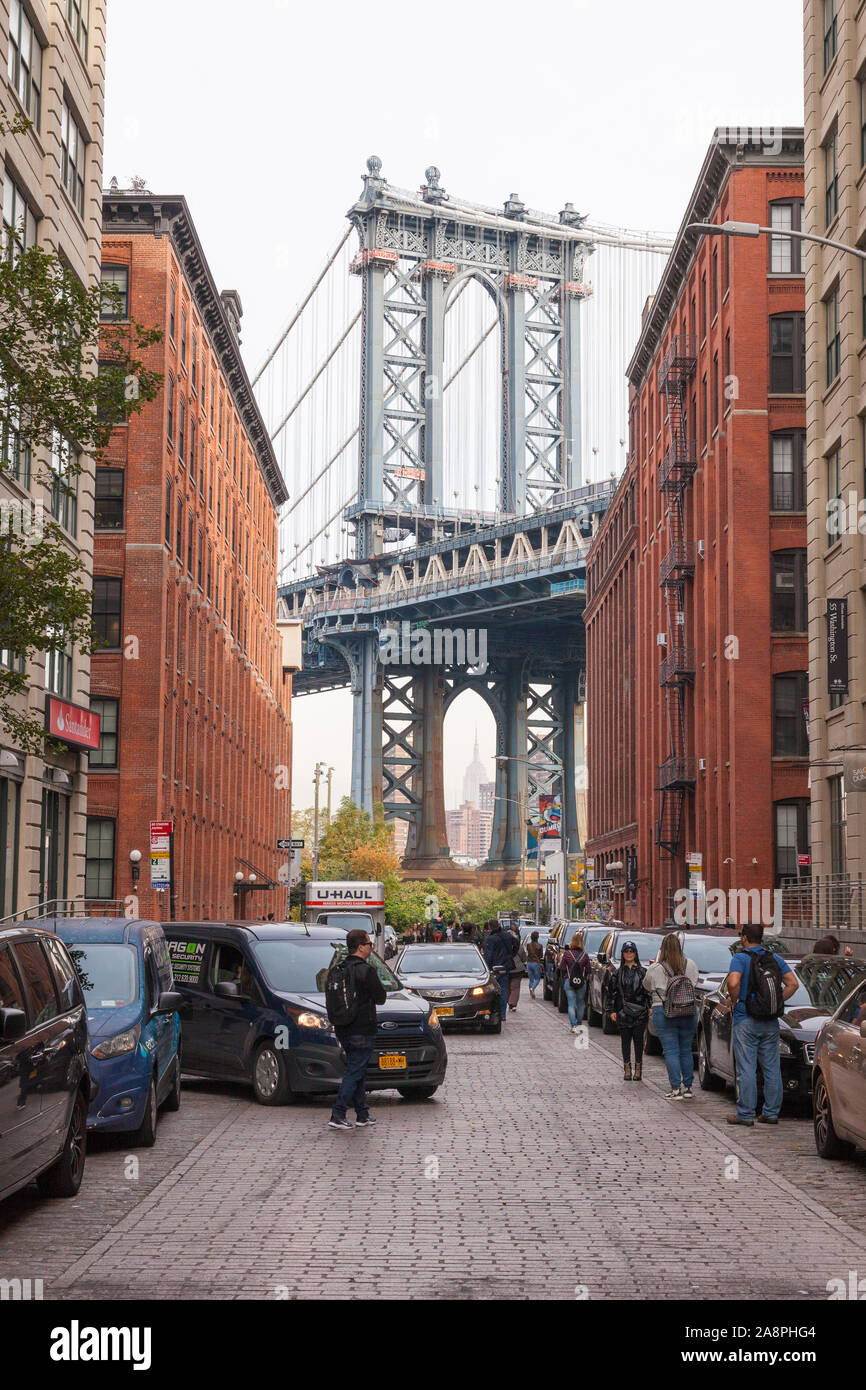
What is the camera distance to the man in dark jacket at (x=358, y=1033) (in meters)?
14.2

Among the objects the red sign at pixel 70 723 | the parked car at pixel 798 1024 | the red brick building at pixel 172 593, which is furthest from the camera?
the red brick building at pixel 172 593

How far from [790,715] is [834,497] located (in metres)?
13.9

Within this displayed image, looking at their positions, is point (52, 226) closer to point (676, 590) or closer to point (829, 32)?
point (829, 32)

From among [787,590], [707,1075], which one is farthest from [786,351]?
[707,1075]

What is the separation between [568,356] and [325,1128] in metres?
137

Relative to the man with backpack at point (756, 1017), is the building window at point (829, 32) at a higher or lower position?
higher

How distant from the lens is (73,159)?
33.0 meters

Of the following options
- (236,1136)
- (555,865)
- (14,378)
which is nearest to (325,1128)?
(236,1136)

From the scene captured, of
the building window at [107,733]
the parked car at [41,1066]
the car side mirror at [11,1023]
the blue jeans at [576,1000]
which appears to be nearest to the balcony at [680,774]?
the building window at [107,733]

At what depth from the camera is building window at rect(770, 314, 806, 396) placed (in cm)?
4881

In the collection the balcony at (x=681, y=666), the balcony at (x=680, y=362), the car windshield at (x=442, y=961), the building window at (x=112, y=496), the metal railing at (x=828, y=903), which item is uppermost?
the balcony at (x=680, y=362)

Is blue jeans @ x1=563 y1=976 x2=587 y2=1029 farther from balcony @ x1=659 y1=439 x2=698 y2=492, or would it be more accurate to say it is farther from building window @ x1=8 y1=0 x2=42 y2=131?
balcony @ x1=659 y1=439 x2=698 y2=492

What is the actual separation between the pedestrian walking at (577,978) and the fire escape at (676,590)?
97.4ft

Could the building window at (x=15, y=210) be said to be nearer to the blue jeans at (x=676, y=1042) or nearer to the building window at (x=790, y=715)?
the blue jeans at (x=676, y=1042)
